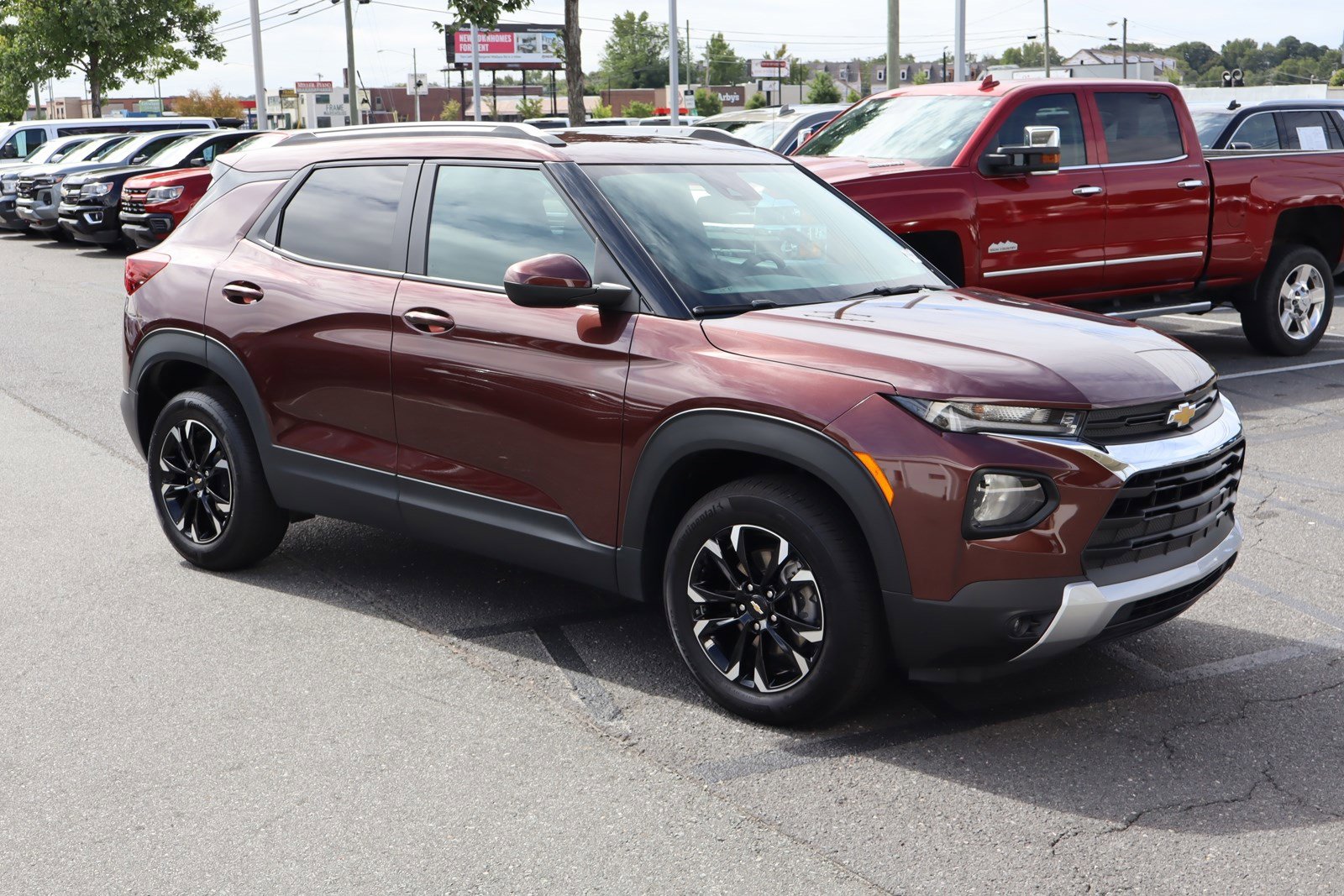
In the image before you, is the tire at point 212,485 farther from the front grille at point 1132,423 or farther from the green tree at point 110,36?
the green tree at point 110,36

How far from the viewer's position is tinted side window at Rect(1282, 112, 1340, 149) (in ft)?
48.3

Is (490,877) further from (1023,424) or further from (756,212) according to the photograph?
(756,212)

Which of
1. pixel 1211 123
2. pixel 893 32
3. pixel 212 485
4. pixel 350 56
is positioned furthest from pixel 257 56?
pixel 212 485

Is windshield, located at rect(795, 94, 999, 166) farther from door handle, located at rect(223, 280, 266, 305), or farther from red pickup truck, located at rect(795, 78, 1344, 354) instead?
door handle, located at rect(223, 280, 266, 305)

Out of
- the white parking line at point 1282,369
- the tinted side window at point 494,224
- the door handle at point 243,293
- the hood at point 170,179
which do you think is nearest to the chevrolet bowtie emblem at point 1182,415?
the tinted side window at point 494,224

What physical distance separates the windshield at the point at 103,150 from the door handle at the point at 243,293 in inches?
813

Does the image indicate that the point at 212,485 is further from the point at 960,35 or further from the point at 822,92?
the point at 822,92

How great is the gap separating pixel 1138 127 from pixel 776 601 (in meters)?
7.40

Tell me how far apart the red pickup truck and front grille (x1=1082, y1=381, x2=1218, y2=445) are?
4.91 m

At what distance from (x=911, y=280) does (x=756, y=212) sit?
0.62 metres

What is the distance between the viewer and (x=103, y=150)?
81.9 ft

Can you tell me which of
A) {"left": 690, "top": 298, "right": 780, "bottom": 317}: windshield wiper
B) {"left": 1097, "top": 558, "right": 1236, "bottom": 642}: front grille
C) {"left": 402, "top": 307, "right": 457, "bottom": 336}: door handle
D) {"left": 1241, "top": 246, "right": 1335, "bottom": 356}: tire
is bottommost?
{"left": 1097, "top": 558, "right": 1236, "bottom": 642}: front grille

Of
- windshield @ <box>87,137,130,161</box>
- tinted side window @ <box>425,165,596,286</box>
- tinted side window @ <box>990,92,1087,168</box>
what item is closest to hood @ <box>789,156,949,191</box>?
tinted side window @ <box>990,92,1087,168</box>

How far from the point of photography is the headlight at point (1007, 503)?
3590 millimetres
